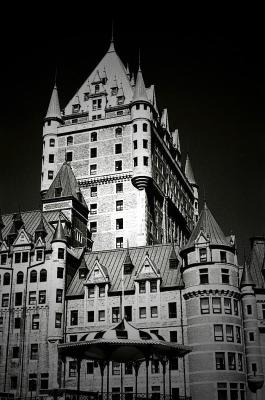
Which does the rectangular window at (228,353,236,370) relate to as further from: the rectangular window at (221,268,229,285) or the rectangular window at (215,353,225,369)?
the rectangular window at (221,268,229,285)

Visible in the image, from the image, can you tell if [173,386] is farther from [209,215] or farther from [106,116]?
[106,116]

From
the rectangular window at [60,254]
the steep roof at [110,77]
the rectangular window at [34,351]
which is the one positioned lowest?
the rectangular window at [34,351]

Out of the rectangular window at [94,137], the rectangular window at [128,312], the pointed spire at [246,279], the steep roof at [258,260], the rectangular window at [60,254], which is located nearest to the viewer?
the pointed spire at [246,279]

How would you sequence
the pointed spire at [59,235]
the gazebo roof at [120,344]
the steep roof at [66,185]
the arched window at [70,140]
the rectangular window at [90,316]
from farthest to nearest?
1. the arched window at [70,140]
2. the steep roof at [66,185]
3. the pointed spire at [59,235]
4. the rectangular window at [90,316]
5. the gazebo roof at [120,344]

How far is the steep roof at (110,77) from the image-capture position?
104 m

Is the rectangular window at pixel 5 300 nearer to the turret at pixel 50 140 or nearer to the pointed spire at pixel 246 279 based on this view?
the turret at pixel 50 140

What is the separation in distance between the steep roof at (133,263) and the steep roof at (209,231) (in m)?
4.73

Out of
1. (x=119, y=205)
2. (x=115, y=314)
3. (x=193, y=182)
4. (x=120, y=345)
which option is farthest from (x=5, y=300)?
(x=193, y=182)

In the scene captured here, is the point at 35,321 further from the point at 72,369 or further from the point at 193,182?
the point at 193,182

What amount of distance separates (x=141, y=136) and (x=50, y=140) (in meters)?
17.9

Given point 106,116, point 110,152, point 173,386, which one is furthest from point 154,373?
point 106,116

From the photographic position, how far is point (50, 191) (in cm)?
9050

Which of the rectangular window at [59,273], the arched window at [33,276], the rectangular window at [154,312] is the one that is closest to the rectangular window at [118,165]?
the rectangular window at [59,273]

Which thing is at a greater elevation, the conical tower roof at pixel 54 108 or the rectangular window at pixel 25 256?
the conical tower roof at pixel 54 108
